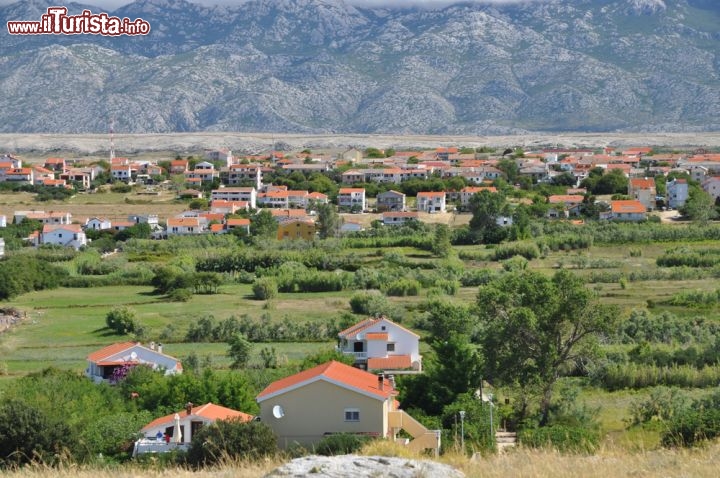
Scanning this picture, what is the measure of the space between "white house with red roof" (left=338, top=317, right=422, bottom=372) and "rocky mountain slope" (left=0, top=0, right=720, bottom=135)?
402 feet

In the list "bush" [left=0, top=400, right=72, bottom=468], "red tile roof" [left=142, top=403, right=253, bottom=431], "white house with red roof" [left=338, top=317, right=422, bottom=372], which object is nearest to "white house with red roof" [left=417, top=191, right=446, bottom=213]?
"white house with red roof" [left=338, top=317, right=422, bottom=372]

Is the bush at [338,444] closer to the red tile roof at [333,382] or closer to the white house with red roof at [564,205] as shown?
the red tile roof at [333,382]

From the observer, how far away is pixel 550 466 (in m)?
9.18

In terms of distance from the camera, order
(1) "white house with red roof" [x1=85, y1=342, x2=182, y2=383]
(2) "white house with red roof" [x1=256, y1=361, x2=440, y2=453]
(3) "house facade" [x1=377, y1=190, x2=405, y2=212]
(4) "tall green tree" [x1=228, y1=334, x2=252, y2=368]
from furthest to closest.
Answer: (3) "house facade" [x1=377, y1=190, x2=405, y2=212]
(4) "tall green tree" [x1=228, y1=334, x2=252, y2=368]
(1) "white house with red roof" [x1=85, y1=342, x2=182, y2=383]
(2) "white house with red roof" [x1=256, y1=361, x2=440, y2=453]

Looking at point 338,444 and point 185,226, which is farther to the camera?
point 185,226

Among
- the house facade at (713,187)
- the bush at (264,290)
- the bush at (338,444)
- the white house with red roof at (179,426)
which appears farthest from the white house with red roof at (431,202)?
the bush at (338,444)

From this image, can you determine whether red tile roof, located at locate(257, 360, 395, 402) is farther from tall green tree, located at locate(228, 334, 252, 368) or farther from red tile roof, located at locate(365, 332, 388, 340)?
red tile roof, located at locate(365, 332, 388, 340)

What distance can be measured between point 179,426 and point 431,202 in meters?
52.8

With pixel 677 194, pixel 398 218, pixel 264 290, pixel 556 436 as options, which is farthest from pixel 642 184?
pixel 556 436

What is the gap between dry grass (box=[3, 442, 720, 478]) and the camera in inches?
357

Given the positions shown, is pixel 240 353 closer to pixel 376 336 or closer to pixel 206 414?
pixel 376 336

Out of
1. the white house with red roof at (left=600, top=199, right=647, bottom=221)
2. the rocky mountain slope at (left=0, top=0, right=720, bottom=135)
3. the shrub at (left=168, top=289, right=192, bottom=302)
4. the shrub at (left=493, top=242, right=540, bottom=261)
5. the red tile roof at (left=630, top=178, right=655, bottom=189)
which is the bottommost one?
the shrub at (left=168, top=289, right=192, bottom=302)

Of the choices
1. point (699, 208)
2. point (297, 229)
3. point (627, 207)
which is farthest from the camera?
point (627, 207)

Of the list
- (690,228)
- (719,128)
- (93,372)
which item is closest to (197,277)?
(93,372)
